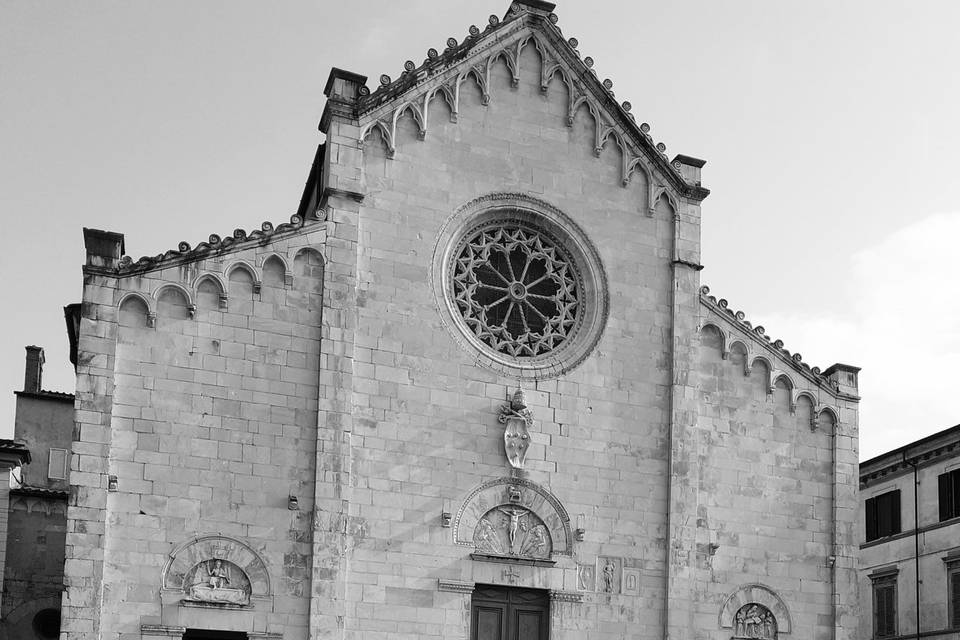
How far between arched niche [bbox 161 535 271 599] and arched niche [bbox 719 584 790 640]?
946cm

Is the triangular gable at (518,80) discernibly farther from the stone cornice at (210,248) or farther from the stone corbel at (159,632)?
the stone corbel at (159,632)

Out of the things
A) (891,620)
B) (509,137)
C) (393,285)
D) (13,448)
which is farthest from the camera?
(891,620)

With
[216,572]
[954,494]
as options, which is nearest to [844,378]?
[954,494]

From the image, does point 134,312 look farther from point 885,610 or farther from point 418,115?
point 885,610

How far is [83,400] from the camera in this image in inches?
816

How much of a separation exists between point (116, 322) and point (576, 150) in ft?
33.5

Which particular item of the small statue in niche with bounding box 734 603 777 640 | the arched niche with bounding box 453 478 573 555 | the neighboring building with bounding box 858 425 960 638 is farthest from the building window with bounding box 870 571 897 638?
the arched niche with bounding box 453 478 573 555

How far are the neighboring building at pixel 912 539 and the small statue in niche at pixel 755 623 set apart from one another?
12629 mm

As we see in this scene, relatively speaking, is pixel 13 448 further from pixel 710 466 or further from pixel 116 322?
pixel 710 466

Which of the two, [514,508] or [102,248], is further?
[514,508]

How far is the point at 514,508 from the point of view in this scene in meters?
23.8

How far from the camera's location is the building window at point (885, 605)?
3872 cm

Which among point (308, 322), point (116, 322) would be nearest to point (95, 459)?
point (116, 322)

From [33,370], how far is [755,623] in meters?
23.9
